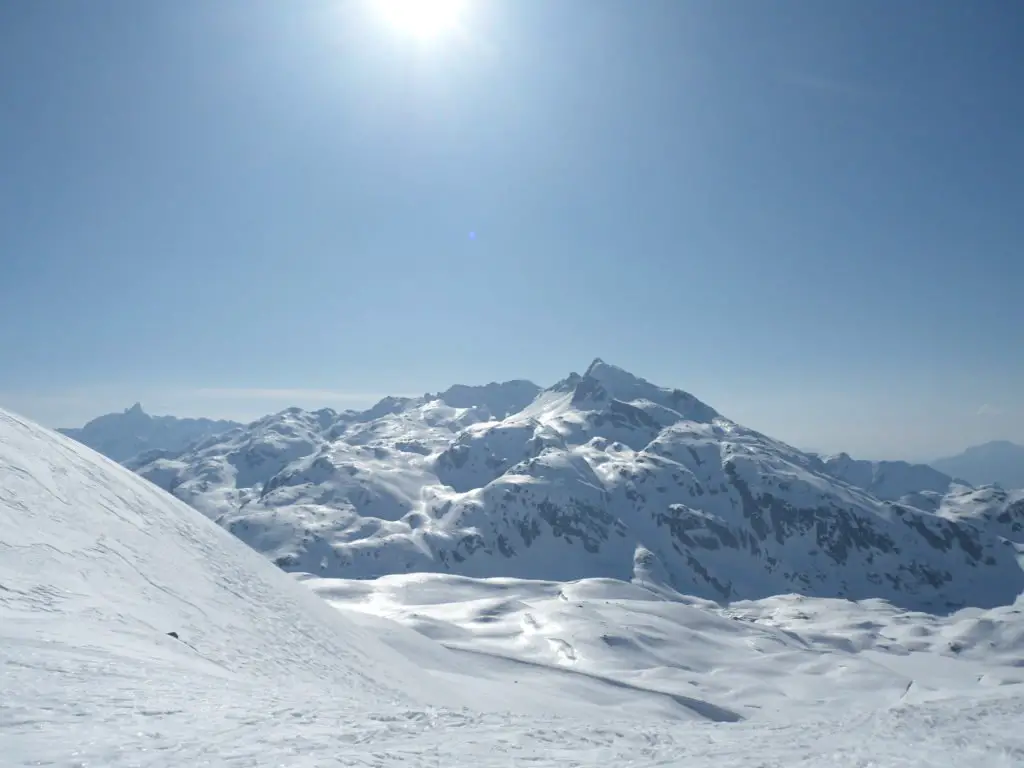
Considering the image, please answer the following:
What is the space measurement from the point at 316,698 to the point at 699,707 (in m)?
59.7

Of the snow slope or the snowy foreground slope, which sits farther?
the snow slope

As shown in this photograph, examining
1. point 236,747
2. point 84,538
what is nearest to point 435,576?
point 84,538

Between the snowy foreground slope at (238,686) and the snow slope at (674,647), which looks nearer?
the snowy foreground slope at (238,686)

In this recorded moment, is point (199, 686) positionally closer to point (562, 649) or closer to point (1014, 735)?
point (1014, 735)

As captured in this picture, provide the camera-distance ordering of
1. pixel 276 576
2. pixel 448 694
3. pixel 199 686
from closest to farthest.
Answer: pixel 199 686 → pixel 448 694 → pixel 276 576

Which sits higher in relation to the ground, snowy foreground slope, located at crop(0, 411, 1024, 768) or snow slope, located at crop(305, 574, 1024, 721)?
snowy foreground slope, located at crop(0, 411, 1024, 768)

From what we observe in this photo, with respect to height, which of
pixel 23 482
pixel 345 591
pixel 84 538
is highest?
pixel 23 482

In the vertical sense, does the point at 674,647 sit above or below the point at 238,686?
below

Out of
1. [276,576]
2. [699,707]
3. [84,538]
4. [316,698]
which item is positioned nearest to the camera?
[316,698]

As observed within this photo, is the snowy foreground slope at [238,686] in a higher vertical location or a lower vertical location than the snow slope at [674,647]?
higher

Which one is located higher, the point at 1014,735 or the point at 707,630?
the point at 1014,735

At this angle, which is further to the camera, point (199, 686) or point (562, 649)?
point (562, 649)

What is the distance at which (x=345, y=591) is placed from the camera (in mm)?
132375

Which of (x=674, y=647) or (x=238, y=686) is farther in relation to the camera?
(x=674, y=647)
